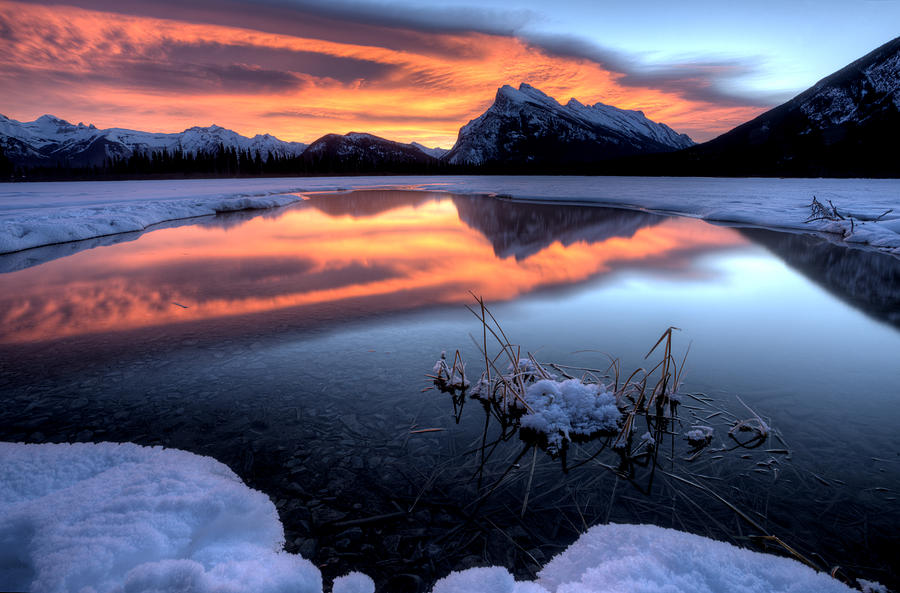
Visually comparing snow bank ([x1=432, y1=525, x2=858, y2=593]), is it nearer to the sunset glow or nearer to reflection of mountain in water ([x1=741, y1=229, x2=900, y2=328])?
the sunset glow

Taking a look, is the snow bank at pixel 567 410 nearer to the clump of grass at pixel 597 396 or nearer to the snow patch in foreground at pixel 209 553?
the clump of grass at pixel 597 396

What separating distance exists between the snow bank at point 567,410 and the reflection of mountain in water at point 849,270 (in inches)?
236

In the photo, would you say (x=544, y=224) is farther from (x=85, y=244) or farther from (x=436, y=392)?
(x=85, y=244)

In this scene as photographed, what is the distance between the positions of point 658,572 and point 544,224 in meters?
16.9

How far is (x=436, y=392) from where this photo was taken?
4.33 meters

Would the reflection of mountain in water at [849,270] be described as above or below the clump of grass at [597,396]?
above

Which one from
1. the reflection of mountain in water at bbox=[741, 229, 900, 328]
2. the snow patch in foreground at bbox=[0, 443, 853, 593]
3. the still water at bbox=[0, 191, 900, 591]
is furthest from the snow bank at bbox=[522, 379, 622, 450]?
the reflection of mountain in water at bbox=[741, 229, 900, 328]

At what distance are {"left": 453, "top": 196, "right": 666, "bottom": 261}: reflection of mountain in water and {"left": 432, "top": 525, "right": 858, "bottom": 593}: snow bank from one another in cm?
921

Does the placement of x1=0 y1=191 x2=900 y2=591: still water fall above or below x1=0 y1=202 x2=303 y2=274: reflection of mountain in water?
below

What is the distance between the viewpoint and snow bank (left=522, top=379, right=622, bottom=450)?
363cm

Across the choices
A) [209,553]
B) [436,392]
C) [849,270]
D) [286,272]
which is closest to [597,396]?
[436,392]

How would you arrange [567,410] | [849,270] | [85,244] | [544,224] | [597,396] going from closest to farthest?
[567,410] → [597,396] → [849,270] → [85,244] → [544,224]

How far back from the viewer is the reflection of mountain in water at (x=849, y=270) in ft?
24.9

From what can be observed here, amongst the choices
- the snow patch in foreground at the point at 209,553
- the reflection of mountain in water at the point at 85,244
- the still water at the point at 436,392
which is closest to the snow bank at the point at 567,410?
the still water at the point at 436,392
